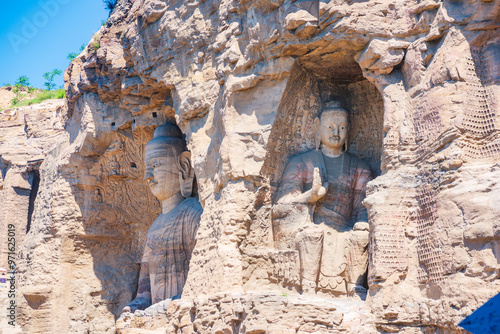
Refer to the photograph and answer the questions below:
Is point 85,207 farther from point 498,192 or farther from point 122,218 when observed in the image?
point 498,192

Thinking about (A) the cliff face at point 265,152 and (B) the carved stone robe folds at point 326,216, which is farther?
(B) the carved stone robe folds at point 326,216

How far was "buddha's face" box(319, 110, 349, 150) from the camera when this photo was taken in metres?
8.57

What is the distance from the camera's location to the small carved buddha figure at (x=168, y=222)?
9727mm

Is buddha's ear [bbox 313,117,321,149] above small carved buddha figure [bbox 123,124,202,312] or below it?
above

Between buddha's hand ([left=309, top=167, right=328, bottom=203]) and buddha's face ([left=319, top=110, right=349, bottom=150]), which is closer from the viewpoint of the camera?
buddha's hand ([left=309, top=167, right=328, bottom=203])

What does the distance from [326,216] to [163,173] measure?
3.24m

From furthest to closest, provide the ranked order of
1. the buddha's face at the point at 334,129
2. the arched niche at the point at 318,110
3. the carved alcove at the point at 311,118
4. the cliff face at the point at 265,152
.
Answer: the buddha's face at the point at 334,129 → the arched niche at the point at 318,110 → the carved alcove at the point at 311,118 → the cliff face at the point at 265,152

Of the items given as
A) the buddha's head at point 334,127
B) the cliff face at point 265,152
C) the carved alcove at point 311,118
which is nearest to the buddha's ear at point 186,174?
the cliff face at point 265,152

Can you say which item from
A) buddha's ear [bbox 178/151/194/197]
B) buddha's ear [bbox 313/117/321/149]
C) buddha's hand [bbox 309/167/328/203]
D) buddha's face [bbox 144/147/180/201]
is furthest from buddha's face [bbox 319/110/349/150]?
buddha's face [bbox 144/147/180/201]

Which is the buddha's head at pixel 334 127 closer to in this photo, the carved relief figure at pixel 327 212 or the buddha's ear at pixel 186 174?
the carved relief figure at pixel 327 212

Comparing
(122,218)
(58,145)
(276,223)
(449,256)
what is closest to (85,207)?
(122,218)

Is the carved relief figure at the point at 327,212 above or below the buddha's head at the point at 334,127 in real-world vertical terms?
below

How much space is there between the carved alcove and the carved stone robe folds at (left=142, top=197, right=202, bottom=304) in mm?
1769

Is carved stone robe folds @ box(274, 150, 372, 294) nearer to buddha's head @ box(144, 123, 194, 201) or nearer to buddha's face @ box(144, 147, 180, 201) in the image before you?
buddha's head @ box(144, 123, 194, 201)
